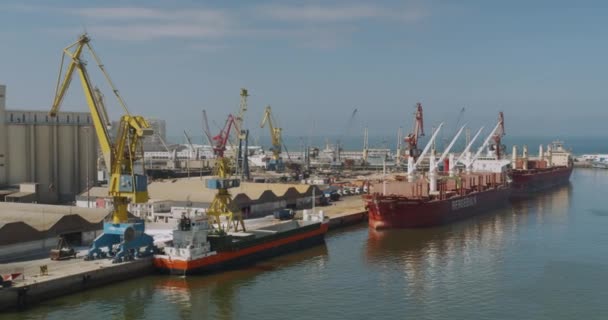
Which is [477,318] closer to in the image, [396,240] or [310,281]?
[310,281]

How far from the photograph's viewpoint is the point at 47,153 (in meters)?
52.5

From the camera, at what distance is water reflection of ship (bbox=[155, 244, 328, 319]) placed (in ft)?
84.1

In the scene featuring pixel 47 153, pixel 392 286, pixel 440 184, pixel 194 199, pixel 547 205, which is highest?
pixel 47 153

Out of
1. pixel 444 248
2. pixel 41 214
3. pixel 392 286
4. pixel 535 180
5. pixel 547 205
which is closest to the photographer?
pixel 392 286

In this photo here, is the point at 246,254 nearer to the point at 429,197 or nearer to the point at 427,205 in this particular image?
the point at 427,205

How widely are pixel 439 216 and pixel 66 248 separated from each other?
2955 centimetres

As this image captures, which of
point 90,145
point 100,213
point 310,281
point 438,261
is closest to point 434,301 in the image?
point 310,281

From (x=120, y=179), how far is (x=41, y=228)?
15.7ft

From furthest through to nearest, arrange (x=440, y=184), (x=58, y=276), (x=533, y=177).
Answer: (x=533, y=177), (x=440, y=184), (x=58, y=276)

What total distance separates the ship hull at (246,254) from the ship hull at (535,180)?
1760 inches

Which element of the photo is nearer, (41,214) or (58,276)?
(58,276)

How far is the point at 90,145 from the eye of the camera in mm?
55688

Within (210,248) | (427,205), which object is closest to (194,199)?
(210,248)

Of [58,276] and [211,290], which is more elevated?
[58,276]
